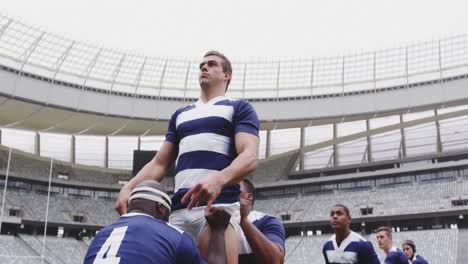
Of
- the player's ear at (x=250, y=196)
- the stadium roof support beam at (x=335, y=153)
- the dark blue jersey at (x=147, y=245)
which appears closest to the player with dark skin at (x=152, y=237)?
the dark blue jersey at (x=147, y=245)

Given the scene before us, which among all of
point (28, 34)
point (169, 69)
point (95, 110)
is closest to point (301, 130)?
point (169, 69)

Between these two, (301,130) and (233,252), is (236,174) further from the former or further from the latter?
(301,130)

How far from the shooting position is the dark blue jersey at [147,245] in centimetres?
272

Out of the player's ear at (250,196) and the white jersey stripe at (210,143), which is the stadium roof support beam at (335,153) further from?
the white jersey stripe at (210,143)

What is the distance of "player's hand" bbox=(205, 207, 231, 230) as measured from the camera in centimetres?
286

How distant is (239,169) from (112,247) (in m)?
0.82

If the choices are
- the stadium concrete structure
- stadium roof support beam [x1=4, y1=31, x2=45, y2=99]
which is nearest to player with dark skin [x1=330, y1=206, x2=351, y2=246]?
the stadium concrete structure

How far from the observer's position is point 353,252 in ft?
19.4

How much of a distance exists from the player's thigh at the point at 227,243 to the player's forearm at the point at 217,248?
32 mm

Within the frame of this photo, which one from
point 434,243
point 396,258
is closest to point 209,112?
point 396,258

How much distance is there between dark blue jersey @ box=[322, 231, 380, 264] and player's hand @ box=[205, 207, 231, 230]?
337 centimetres

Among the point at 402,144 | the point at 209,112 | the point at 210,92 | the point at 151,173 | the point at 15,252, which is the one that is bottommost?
the point at 15,252

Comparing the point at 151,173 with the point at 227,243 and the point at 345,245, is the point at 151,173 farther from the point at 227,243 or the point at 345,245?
the point at 345,245

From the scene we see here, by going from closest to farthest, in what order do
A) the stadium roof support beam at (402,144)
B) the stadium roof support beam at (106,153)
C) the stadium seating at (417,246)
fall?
the stadium seating at (417,246)
the stadium roof support beam at (402,144)
the stadium roof support beam at (106,153)
